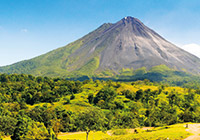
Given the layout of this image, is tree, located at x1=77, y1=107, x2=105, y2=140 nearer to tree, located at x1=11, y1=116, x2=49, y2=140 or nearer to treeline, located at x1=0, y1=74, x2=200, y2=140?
treeline, located at x1=0, y1=74, x2=200, y2=140

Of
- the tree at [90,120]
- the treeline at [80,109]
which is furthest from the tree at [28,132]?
the tree at [90,120]

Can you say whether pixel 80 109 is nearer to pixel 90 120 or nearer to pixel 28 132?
pixel 28 132

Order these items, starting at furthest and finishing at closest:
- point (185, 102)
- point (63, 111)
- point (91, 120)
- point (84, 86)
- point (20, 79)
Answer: point (20, 79)
point (84, 86)
point (185, 102)
point (63, 111)
point (91, 120)

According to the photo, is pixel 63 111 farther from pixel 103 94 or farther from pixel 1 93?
pixel 1 93

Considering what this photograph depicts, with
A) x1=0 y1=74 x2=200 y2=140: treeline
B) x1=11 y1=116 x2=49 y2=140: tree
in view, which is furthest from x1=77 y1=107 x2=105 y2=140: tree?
x1=11 y1=116 x2=49 y2=140: tree

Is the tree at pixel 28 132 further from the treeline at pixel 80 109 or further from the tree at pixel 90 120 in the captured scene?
the tree at pixel 90 120

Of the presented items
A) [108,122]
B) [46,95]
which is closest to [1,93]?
[46,95]

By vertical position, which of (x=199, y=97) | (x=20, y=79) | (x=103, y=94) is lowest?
(x=199, y=97)

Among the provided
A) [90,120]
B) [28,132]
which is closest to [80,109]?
[28,132]
